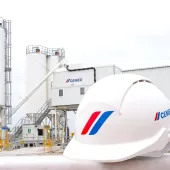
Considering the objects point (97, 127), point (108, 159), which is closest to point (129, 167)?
point (108, 159)

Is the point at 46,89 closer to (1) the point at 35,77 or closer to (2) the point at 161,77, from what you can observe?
(1) the point at 35,77

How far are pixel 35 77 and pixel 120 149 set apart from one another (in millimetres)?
24311

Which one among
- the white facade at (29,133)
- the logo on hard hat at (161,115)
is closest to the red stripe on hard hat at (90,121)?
the logo on hard hat at (161,115)

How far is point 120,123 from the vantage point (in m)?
3.02

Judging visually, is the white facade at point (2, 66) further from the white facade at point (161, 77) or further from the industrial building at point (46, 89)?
the white facade at point (161, 77)

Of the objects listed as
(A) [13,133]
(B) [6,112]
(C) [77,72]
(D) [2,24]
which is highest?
(D) [2,24]

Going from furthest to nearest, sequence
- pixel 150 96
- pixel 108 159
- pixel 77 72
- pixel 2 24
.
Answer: pixel 2 24, pixel 77 72, pixel 150 96, pixel 108 159

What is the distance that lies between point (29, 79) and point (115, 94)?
80.0 feet

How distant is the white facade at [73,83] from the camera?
1923cm

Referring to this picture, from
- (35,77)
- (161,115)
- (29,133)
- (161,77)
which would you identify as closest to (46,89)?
(35,77)

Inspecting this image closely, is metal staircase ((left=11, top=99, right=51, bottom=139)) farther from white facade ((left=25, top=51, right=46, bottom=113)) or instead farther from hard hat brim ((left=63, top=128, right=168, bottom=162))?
hard hat brim ((left=63, top=128, right=168, bottom=162))

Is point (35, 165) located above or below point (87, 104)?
below

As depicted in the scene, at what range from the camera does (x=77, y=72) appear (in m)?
19.8

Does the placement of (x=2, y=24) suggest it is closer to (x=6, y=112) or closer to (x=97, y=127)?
(x=6, y=112)
